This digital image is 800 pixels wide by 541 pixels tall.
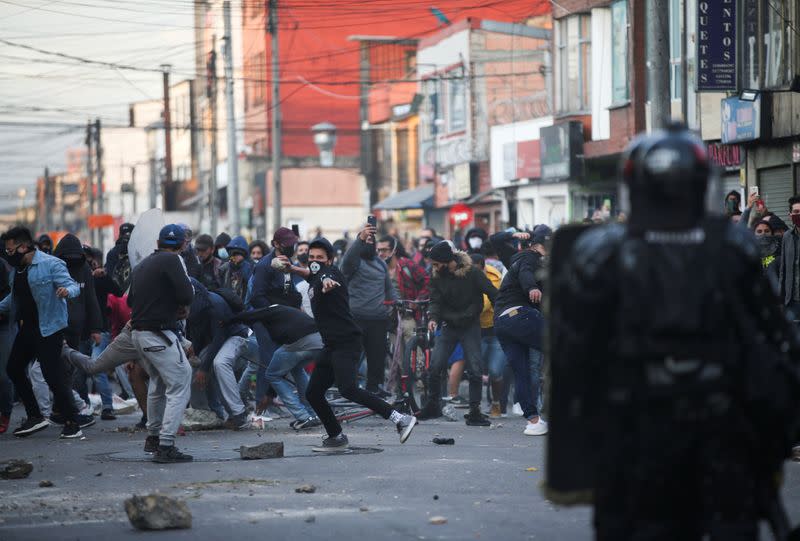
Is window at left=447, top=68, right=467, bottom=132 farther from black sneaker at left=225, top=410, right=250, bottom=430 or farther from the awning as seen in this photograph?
black sneaker at left=225, top=410, right=250, bottom=430

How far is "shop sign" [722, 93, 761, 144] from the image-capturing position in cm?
2247

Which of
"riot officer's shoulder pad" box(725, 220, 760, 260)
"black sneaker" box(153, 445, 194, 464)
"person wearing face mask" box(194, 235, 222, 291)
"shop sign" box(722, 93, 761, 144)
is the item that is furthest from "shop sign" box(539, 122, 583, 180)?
"riot officer's shoulder pad" box(725, 220, 760, 260)

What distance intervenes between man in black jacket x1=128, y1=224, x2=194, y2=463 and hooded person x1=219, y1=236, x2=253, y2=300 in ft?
16.8

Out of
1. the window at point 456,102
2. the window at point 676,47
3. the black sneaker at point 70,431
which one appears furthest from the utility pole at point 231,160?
the black sneaker at point 70,431

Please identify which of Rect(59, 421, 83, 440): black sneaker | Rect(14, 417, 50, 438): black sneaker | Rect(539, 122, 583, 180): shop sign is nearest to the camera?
Rect(59, 421, 83, 440): black sneaker

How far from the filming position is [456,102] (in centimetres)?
4206

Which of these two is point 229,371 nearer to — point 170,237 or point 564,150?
point 170,237

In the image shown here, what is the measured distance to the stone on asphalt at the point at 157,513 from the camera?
26.2 ft

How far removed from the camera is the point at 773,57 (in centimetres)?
2267

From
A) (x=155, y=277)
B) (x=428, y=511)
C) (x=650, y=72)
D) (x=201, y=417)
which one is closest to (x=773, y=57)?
(x=650, y=72)

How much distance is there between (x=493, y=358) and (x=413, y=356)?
903 millimetres

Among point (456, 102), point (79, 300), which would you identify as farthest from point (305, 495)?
point (456, 102)

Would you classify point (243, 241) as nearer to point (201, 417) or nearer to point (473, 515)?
point (201, 417)

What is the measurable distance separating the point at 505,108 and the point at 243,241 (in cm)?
2371
